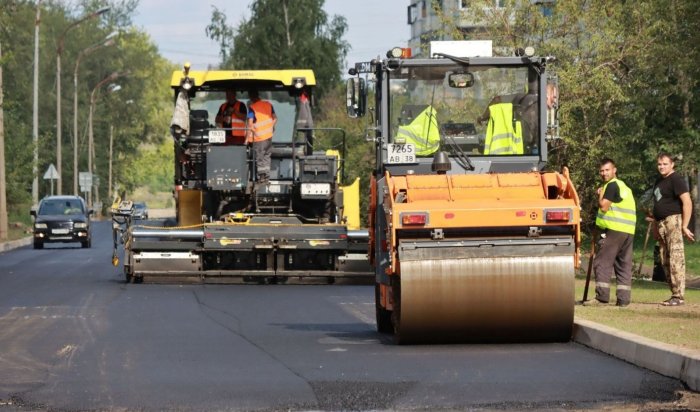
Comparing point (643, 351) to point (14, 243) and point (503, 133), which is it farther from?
point (14, 243)

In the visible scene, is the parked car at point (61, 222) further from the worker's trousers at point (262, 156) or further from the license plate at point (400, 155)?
the license plate at point (400, 155)

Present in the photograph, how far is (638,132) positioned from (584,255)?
326cm

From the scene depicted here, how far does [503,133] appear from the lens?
1555cm

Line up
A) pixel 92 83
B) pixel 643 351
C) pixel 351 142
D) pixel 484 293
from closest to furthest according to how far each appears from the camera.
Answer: pixel 643 351, pixel 484 293, pixel 351 142, pixel 92 83

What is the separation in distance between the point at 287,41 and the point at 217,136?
193 feet

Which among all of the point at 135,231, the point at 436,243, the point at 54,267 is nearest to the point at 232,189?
the point at 135,231

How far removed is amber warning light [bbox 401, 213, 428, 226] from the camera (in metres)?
13.2

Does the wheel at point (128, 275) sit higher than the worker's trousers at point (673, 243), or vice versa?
the worker's trousers at point (673, 243)

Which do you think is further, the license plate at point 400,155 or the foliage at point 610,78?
the foliage at point 610,78

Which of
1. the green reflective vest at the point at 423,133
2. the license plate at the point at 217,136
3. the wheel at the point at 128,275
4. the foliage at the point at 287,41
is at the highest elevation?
the foliage at the point at 287,41

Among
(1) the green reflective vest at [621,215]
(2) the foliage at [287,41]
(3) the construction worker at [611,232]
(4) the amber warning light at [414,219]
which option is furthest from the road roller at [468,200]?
(2) the foliage at [287,41]

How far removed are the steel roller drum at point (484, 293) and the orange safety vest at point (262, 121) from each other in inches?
434

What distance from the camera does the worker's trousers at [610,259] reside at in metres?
17.1

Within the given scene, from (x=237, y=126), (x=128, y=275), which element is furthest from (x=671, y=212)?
(x=128, y=275)
